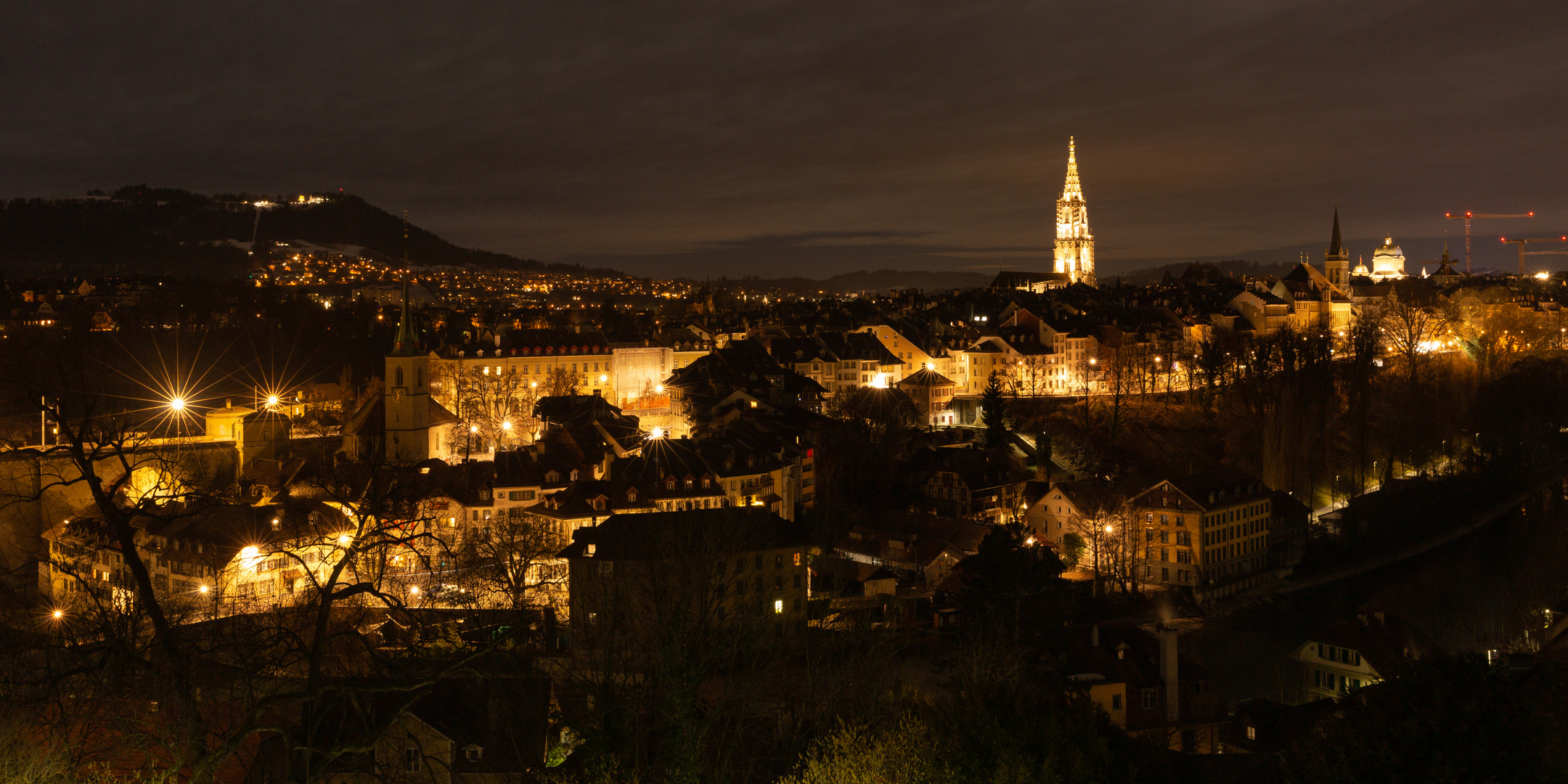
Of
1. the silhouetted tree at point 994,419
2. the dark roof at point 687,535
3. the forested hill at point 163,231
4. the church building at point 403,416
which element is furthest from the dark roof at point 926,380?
the forested hill at point 163,231

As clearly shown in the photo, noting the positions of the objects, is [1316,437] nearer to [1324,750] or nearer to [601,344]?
[601,344]

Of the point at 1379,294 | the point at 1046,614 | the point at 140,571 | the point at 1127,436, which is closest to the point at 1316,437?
the point at 1127,436

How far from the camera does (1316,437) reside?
34156 millimetres

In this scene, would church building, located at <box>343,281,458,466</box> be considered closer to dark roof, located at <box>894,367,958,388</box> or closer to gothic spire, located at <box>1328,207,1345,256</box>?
dark roof, located at <box>894,367,958,388</box>

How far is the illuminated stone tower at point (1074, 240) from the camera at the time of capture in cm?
10038

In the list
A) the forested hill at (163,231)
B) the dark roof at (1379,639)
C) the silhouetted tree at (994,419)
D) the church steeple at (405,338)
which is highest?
the forested hill at (163,231)

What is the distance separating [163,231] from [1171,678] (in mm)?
79988

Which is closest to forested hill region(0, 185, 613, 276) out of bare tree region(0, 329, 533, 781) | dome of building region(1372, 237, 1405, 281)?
bare tree region(0, 329, 533, 781)

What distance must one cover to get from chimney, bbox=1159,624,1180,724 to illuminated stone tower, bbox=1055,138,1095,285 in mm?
85246

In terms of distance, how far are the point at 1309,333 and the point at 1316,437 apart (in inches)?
462

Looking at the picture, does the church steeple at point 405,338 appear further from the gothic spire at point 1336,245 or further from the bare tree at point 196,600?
the gothic spire at point 1336,245

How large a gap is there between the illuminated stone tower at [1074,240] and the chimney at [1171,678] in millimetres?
85246

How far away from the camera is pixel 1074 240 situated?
10069cm

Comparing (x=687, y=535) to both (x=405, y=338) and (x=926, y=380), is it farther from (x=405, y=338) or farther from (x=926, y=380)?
(x=926, y=380)
